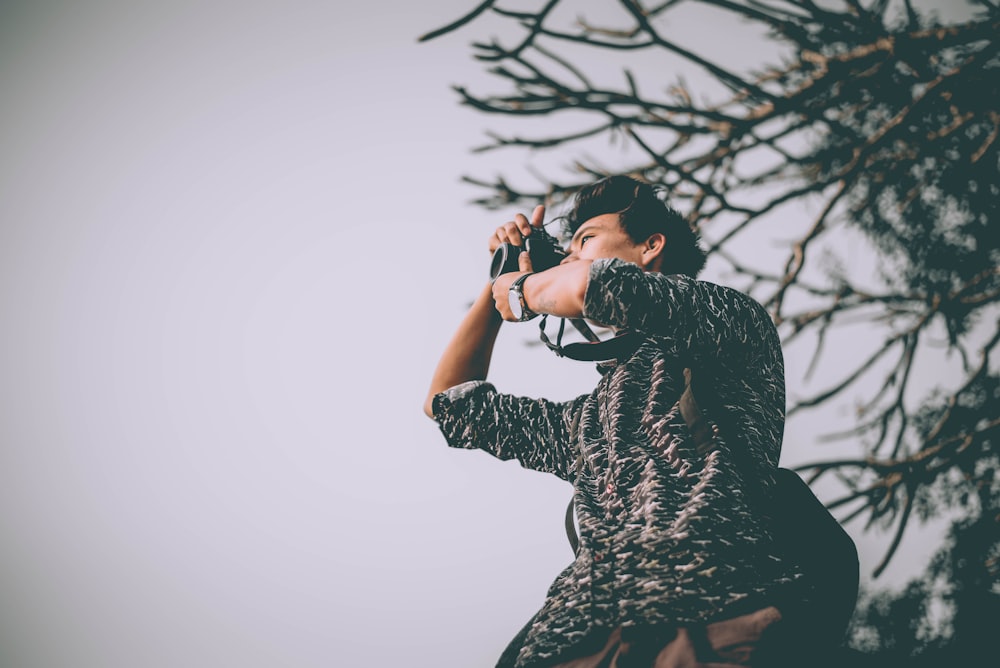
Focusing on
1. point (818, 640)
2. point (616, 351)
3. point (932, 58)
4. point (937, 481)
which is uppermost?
point (932, 58)

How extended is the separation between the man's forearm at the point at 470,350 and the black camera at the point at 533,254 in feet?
0.54

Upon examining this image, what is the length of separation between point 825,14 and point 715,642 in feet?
7.09

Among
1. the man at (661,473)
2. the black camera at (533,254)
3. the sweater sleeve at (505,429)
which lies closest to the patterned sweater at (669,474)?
the man at (661,473)

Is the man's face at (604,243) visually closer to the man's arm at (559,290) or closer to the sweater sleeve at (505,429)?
the man's arm at (559,290)

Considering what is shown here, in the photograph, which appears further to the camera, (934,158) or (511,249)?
(934,158)

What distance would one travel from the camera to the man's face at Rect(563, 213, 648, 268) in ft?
4.87

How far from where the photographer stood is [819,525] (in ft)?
3.49

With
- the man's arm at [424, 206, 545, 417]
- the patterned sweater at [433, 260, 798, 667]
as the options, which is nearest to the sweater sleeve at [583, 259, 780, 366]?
the patterned sweater at [433, 260, 798, 667]

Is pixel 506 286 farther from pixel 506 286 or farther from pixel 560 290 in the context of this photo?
pixel 560 290

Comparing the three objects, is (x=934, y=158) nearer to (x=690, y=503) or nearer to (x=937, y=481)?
(x=937, y=481)

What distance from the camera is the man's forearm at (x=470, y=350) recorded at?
1.63m

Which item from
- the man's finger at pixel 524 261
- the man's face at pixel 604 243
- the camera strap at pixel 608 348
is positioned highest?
the man's face at pixel 604 243

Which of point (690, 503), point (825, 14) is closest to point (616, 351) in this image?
point (690, 503)

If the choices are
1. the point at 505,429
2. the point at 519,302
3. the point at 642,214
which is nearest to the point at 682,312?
the point at 519,302
